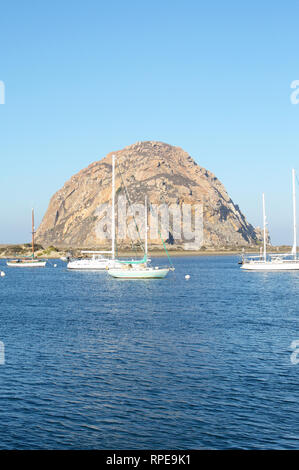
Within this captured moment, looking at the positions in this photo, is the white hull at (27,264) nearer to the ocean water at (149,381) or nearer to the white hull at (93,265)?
the white hull at (93,265)

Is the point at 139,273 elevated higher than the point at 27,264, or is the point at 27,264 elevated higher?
the point at 139,273

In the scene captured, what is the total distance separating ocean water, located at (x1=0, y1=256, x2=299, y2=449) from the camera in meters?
17.1

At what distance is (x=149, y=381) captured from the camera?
23219 mm

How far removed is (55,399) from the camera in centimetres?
2097

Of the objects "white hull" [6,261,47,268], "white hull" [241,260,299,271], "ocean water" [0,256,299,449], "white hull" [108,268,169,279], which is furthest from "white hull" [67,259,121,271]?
"ocean water" [0,256,299,449]

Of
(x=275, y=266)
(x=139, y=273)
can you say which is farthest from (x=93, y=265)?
(x=275, y=266)

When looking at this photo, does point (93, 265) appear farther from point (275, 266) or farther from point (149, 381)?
point (149, 381)

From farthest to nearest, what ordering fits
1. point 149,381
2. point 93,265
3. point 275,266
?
point 93,265 → point 275,266 → point 149,381

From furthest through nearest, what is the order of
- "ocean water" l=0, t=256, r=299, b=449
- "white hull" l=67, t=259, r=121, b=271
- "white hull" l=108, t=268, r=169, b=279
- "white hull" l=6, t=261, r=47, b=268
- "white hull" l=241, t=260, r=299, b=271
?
1. "white hull" l=6, t=261, r=47, b=268
2. "white hull" l=67, t=259, r=121, b=271
3. "white hull" l=241, t=260, r=299, b=271
4. "white hull" l=108, t=268, r=169, b=279
5. "ocean water" l=0, t=256, r=299, b=449

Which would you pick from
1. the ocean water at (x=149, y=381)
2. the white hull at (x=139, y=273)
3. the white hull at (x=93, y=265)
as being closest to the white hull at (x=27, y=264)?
the white hull at (x=93, y=265)

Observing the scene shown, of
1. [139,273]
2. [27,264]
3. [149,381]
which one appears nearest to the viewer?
[149,381]

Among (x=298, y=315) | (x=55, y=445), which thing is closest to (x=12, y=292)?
(x=298, y=315)

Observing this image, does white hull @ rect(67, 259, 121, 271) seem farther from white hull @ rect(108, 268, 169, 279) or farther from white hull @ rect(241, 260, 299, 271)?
white hull @ rect(241, 260, 299, 271)
